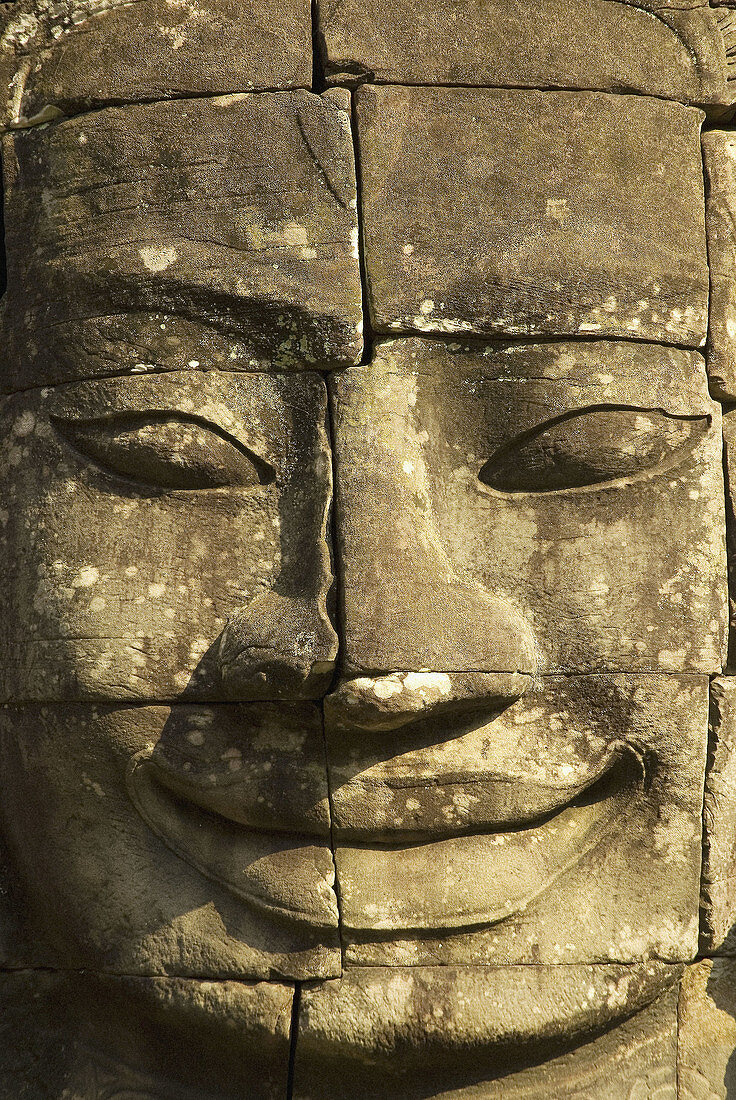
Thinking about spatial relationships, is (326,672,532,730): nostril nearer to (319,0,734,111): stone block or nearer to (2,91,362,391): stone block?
(2,91,362,391): stone block

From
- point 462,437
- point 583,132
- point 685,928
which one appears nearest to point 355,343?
point 462,437

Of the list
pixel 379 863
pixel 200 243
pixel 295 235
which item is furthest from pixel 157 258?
pixel 379 863

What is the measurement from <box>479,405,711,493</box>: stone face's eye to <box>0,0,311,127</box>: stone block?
109 cm

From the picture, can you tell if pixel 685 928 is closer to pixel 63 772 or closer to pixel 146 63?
pixel 63 772

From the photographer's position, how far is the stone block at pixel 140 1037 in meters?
2.65

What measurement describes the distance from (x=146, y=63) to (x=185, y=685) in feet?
5.16

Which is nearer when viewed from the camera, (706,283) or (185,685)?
(185,685)

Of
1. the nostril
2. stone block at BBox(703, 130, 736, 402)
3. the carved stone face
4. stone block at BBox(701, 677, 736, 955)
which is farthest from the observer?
stone block at BBox(703, 130, 736, 402)

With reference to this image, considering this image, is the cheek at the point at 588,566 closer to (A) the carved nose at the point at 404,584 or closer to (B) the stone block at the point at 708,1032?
(A) the carved nose at the point at 404,584

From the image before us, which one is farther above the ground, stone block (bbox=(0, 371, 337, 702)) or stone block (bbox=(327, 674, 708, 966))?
stone block (bbox=(0, 371, 337, 702))

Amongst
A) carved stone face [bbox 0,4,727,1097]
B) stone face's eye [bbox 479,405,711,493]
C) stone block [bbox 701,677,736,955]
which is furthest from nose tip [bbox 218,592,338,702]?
stone block [bbox 701,677,736,955]

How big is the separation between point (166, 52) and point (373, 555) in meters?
1.40

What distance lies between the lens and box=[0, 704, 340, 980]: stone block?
262 cm

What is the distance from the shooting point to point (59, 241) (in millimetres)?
2867
